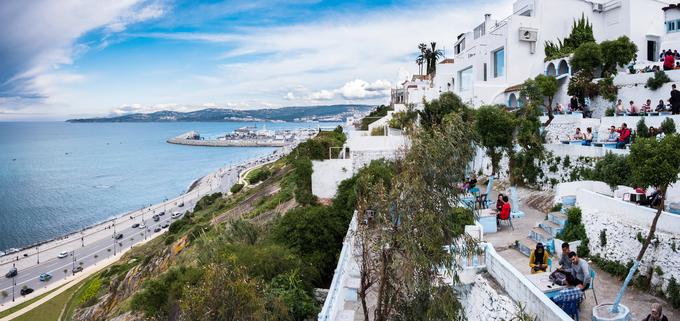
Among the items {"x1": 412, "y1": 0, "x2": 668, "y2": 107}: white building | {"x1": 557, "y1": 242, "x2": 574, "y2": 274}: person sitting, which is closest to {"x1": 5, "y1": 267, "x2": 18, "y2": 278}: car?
{"x1": 412, "y1": 0, "x2": 668, "y2": 107}: white building

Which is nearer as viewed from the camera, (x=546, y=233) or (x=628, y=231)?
(x=628, y=231)

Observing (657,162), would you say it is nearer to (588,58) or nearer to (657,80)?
(657,80)

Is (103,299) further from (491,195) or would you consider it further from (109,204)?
(109,204)

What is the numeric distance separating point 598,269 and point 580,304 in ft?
8.41

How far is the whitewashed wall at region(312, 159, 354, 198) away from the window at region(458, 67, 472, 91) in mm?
13374

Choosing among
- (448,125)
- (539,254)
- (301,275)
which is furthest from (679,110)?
(301,275)

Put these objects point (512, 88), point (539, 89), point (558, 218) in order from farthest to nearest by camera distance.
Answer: point (512, 88)
point (539, 89)
point (558, 218)

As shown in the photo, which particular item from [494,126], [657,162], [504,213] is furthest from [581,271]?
[494,126]

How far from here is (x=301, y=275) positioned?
49.5ft

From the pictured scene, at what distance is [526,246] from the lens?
36.3 ft

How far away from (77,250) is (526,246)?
5963 cm

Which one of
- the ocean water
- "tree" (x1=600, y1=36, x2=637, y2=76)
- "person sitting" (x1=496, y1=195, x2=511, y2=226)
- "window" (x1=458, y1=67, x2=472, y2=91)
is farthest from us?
the ocean water

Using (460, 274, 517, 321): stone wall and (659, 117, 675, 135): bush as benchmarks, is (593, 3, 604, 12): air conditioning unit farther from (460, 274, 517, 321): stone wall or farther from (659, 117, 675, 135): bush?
(460, 274, 517, 321): stone wall

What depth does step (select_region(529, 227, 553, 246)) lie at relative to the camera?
11252mm
